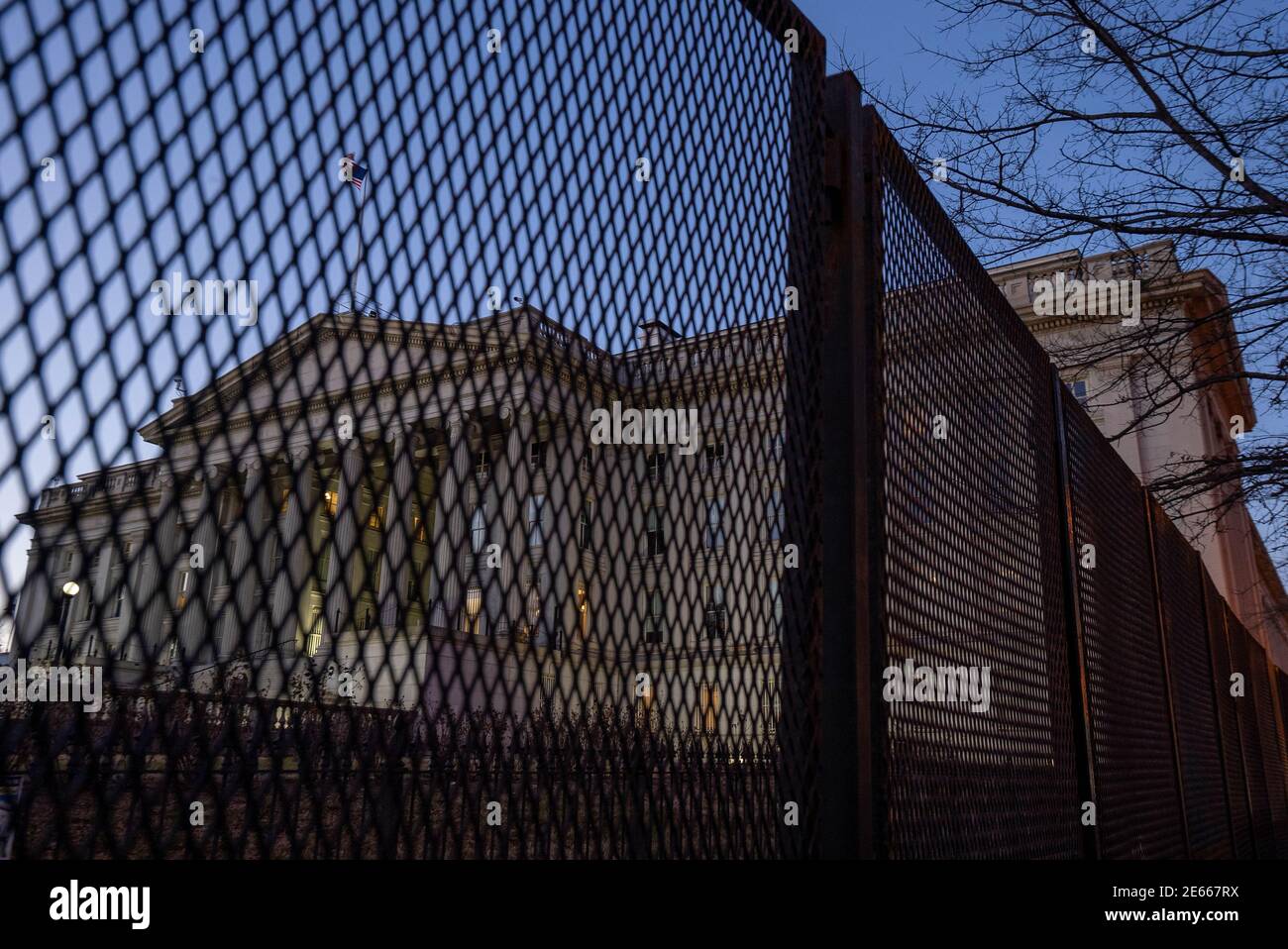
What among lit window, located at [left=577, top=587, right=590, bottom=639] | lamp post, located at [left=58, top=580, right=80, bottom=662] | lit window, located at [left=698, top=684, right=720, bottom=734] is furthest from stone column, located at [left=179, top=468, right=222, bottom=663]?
lit window, located at [left=698, top=684, right=720, bottom=734]

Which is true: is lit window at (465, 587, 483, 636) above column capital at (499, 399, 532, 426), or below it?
below

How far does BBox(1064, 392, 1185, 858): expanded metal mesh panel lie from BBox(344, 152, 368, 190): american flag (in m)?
4.75

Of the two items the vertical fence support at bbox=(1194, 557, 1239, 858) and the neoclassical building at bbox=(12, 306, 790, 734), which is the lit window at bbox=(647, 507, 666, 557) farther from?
the vertical fence support at bbox=(1194, 557, 1239, 858)

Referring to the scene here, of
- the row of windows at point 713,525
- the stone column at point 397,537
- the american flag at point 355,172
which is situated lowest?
the stone column at point 397,537

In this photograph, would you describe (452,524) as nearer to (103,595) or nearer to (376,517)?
(376,517)

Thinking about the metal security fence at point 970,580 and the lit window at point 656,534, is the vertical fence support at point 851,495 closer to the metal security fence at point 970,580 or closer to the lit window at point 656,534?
the metal security fence at point 970,580

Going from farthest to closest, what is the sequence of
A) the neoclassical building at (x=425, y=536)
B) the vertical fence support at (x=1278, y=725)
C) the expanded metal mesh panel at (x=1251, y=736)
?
the vertical fence support at (x=1278, y=725) → the expanded metal mesh panel at (x=1251, y=736) → the neoclassical building at (x=425, y=536)

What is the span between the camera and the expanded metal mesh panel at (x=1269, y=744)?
14.2 m

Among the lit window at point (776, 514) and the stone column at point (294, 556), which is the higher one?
the lit window at point (776, 514)

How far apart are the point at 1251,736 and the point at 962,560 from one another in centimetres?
1300

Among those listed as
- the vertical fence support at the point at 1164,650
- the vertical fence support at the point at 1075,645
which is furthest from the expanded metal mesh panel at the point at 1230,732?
the vertical fence support at the point at 1075,645

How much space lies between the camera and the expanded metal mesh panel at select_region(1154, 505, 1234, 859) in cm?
821

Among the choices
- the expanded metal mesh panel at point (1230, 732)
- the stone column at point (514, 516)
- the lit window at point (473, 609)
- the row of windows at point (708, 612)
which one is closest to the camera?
the lit window at point (473, 609)

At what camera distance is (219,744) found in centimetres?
126
